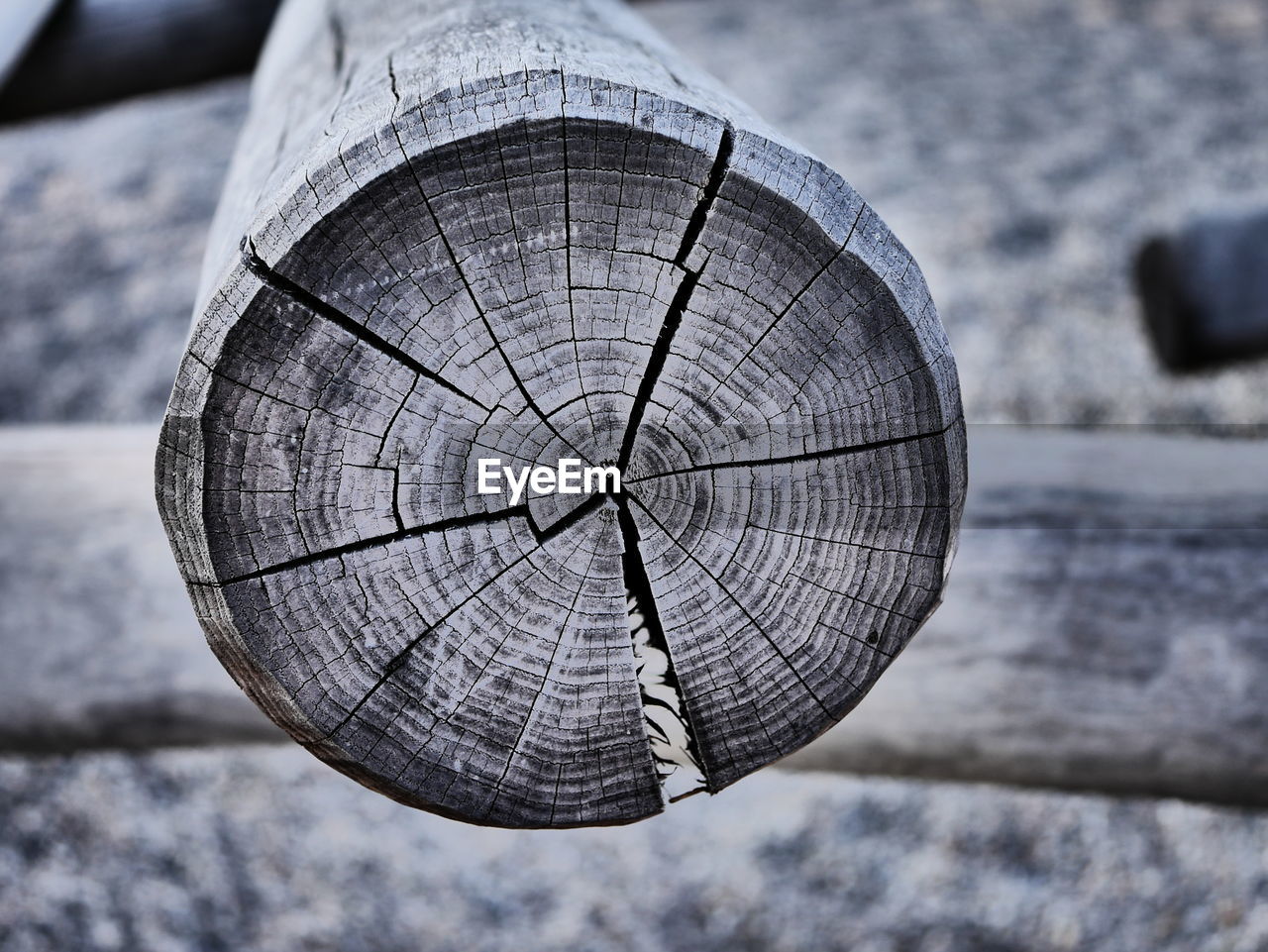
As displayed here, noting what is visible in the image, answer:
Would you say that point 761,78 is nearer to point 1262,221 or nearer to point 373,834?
point 1262,221

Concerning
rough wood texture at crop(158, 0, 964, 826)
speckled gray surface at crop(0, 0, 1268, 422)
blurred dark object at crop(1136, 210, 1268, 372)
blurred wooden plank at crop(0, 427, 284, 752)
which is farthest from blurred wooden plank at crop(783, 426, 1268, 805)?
speckled gray surface at crop(0, 0, 1268, 422)

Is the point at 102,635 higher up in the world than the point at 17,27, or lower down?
lower down

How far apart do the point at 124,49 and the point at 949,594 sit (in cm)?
223

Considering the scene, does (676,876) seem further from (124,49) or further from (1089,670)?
(124,49)

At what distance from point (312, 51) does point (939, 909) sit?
2474mm

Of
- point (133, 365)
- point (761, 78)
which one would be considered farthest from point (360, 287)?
point (761, 78)

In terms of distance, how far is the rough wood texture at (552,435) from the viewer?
794mm

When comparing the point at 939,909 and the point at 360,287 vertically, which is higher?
the point at 360,287

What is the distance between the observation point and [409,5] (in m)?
1.16

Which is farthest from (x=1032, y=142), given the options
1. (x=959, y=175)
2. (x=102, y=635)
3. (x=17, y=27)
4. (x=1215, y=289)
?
(x=102, y=635)

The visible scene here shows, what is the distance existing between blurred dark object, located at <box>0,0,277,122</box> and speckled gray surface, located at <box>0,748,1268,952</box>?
6.33 ft

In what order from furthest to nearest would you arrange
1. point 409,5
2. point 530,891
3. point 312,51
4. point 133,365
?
point 133,365
point 530,891
point 312,51
point 409,5

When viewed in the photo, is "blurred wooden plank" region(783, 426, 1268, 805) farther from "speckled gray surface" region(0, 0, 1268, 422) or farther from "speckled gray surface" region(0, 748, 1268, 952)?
"speckled gray surface" region(0, 0, 1268, 422)

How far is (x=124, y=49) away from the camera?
240 centimetres
